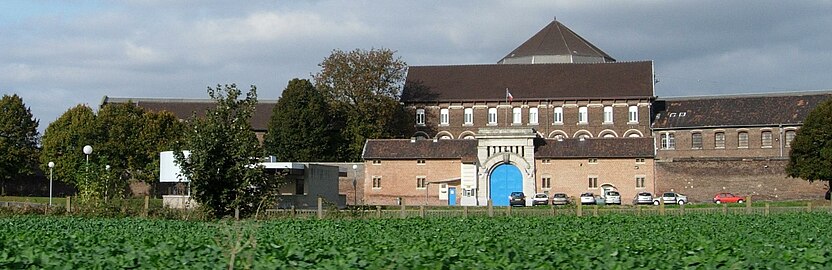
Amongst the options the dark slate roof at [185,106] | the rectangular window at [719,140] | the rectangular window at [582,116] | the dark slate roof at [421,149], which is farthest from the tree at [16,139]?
the rectangular window at [719,140]

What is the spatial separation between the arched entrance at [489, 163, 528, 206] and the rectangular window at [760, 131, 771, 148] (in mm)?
24092

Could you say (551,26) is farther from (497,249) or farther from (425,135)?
(497,249)

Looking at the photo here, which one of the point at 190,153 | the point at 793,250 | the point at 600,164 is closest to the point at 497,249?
the point at 793,250

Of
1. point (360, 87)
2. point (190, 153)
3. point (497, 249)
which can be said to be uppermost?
point (360, 87)

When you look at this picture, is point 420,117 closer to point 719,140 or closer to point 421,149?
point 421,149

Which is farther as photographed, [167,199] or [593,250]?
[167,199]

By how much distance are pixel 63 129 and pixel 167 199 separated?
37475mm

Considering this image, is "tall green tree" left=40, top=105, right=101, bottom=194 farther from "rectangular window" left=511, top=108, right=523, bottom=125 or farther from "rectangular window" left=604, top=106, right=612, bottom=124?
"rectangular window" left=604, top=106, right=612, bottom=124

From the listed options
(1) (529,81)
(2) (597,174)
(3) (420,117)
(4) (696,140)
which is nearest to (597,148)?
(2) (597,174)

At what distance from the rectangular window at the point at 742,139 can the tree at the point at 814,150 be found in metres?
16.9

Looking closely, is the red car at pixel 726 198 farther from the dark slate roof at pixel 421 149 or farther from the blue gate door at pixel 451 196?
the blue gate door at pixel 451 196

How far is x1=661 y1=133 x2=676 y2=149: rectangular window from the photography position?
89.1 m

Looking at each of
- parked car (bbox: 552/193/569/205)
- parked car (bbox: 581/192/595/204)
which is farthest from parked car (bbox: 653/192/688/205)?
parked car (bbox: 552/193/569/205)

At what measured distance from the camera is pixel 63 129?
8162 cm
